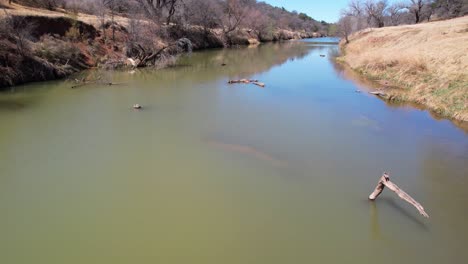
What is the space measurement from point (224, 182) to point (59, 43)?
722 inches

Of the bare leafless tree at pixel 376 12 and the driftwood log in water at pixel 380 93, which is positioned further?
the bare leafless tree at pixel 376 12

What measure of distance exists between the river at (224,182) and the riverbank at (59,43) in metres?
4.11

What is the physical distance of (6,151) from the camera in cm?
921

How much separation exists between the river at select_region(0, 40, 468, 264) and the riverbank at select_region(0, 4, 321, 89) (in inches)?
162

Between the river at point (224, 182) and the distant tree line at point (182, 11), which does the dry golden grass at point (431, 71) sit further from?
the distant tree line at point (182, 11)

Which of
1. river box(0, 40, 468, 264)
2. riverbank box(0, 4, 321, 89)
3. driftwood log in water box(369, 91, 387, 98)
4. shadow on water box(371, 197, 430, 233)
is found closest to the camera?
river box(0, 40, 468, 264)

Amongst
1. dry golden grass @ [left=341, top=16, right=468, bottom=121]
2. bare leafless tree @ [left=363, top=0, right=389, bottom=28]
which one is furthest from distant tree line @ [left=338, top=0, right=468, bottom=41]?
dry golden grass @ [left=341, top=16, right=468, bottom=121]

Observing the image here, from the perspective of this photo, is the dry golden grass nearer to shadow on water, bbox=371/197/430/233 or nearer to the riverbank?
shadow on water, bbox=371/197/430/233

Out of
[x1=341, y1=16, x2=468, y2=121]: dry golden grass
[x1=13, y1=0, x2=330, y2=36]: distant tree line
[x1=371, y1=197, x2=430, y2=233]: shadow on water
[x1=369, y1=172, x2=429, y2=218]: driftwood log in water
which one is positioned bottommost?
[x1=371, y1=197, x2=430, y2=233]: shadow on water

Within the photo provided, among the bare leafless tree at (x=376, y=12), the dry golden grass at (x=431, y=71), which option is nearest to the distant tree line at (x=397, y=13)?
the bare leafless tree at (x=376, y=12)

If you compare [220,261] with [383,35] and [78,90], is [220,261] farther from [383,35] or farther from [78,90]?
[383,35]

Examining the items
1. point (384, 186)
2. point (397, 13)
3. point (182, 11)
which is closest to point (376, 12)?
point (397, 13)

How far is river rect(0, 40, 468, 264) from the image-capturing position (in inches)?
221

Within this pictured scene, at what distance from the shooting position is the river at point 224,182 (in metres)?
5.61
